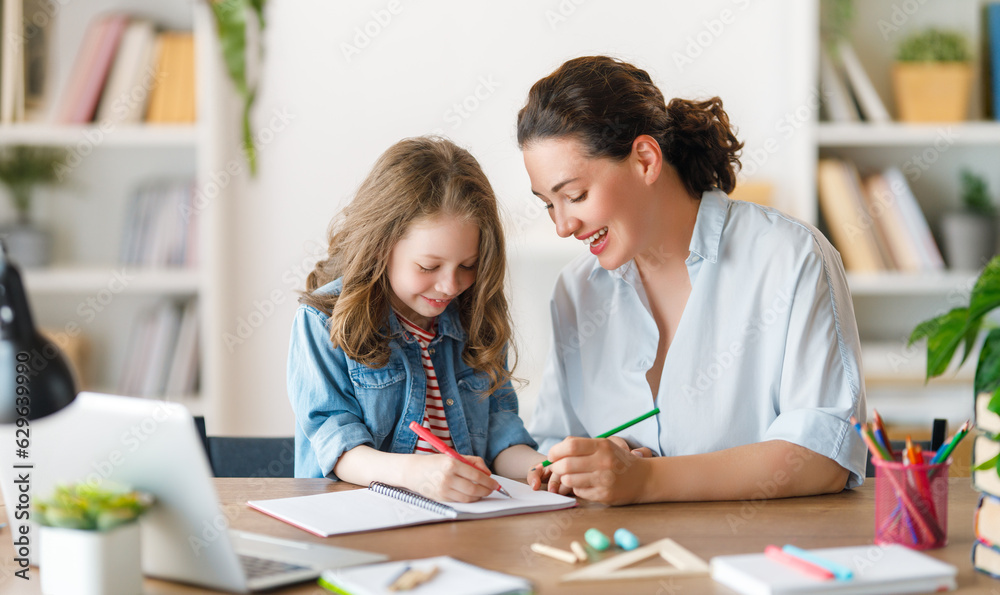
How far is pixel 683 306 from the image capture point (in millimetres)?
1633

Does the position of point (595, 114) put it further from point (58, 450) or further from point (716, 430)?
point (58, 450)

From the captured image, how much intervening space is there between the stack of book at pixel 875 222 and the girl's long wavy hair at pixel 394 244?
1448 millimetres

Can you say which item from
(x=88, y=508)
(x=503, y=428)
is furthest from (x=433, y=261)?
(x=88, y=508)

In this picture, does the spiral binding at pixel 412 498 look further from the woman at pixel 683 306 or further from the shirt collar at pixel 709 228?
the shirt collar at pixel 709 228

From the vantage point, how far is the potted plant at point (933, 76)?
104 inches

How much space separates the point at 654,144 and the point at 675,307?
1.01 ft

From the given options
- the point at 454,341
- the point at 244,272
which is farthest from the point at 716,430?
the point at 244,272

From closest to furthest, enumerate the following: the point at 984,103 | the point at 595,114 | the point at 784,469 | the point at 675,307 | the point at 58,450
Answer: the point at 58,450 < the point at 784,469 < the point at 595,114 < the point at 675,307 < the point at 984,103

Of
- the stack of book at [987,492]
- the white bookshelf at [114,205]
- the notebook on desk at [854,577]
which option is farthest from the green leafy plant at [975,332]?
the white bookshelf at [114,205]

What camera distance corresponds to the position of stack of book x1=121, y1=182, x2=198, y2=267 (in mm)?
2729

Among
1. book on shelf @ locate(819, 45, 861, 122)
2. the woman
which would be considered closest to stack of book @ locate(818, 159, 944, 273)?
book on shelf @ locate(819, 45, 861, 122)

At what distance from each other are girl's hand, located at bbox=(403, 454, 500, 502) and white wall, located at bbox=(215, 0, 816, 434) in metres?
1.58

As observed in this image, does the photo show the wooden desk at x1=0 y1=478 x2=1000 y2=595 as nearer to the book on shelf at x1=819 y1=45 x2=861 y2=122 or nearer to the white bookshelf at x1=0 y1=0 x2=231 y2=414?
the white bookshelf at x1=0 y1=0 x2=231 y2=414

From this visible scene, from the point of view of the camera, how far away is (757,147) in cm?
285
